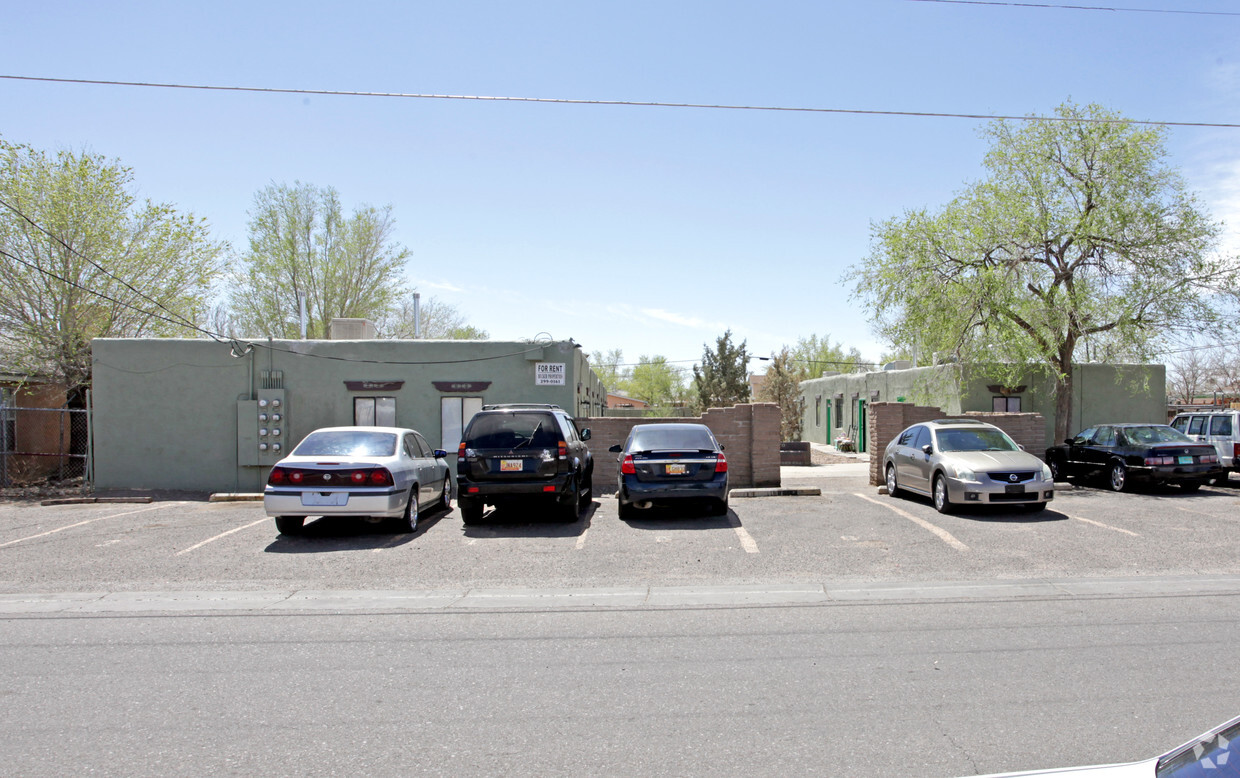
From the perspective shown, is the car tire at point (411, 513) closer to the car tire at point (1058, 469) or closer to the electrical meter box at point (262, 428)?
the electrical meter box at point (262, 428)

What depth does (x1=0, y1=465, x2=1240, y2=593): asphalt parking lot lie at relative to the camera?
8766mm

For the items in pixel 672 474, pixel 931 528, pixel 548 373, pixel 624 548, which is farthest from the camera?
pixel 548 373

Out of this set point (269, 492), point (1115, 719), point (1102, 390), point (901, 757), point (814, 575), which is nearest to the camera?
point (901, 757)

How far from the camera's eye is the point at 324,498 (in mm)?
→ 10492

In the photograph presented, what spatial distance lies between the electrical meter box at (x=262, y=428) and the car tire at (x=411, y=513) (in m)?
7.77

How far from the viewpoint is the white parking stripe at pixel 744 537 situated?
1013 centimetres

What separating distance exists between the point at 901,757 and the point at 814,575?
16.0 feet

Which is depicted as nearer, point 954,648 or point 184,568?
point 954,648

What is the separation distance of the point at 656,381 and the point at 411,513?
6956 centimetres

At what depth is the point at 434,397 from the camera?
17938 millimetres

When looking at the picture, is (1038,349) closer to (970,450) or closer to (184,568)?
(970,450)

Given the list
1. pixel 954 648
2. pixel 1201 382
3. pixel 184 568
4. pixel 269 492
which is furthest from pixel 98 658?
pixel 1201 382

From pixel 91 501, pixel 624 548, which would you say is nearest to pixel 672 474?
pixel 624 548

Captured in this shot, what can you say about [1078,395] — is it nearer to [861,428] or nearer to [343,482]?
[861,428]
